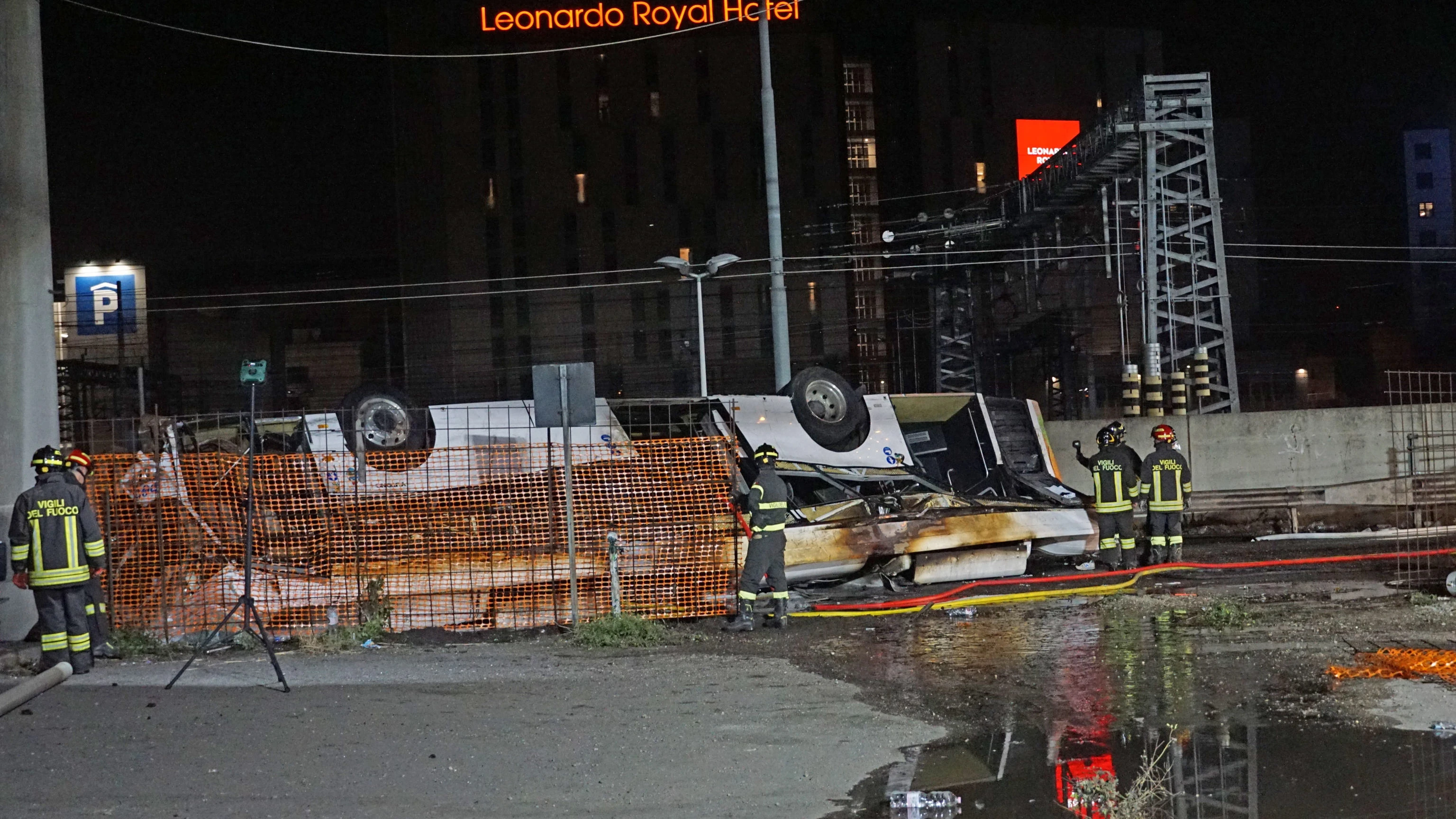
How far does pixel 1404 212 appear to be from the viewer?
68.7 m

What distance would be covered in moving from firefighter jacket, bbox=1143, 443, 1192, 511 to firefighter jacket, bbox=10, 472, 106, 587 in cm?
1069

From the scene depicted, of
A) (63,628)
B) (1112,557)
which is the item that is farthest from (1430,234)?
(63,628)

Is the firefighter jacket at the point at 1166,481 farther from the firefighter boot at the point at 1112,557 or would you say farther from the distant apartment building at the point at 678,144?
the distant apartment building at the point at 678,144

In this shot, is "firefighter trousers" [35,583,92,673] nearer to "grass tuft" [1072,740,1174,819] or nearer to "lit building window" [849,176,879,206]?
"grass tuft" [1072,740,1174,819]

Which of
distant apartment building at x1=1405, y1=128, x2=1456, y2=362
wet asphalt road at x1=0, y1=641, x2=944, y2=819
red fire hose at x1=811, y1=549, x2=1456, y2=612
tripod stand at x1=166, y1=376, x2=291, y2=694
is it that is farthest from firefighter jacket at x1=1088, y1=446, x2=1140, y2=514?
distant apartment building at x1=1405, y1=128, x2=1456, y2=362

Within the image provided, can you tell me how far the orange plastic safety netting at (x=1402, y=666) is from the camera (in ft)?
27.2

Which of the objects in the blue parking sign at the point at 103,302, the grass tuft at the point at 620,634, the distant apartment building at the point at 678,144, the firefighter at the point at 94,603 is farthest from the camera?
the distant apartment building at the point at 678,144

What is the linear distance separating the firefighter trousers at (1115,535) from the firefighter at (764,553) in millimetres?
4979

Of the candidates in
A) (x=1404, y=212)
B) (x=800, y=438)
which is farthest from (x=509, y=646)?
(x=1404, y=212)

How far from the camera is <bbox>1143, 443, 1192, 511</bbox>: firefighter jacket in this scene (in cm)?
1478

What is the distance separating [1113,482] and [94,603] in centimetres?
1027

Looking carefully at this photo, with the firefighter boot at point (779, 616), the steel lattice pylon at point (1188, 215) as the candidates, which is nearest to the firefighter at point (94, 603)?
the firefighter boot at point (779, 616)

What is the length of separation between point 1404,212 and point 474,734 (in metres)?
72.5

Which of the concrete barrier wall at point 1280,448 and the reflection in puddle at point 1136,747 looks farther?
the concrete barrier wall at point 1280,448
